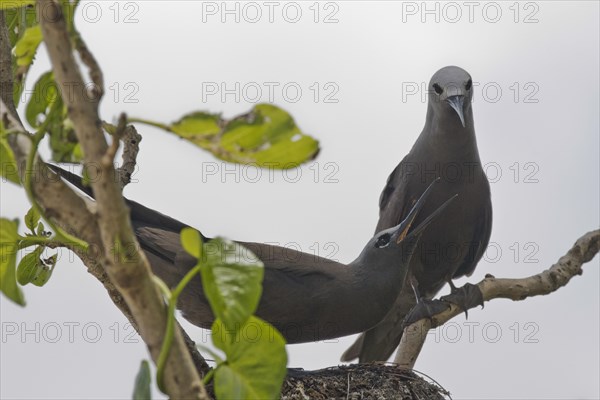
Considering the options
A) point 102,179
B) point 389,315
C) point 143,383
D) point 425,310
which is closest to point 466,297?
point 425,310

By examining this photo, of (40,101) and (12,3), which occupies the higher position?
(12,3)

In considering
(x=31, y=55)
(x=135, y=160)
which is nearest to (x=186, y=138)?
(x=31, y=55)

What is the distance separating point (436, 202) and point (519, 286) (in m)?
0.79

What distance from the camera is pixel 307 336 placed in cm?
397

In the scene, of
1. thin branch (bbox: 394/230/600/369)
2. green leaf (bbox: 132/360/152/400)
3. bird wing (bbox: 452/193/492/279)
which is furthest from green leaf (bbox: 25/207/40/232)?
bird wing (bbox: 452/193/492/279)

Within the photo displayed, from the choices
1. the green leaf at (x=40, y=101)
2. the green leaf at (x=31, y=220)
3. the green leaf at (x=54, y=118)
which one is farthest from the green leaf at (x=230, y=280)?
the green leaf at (x=31, y=220)

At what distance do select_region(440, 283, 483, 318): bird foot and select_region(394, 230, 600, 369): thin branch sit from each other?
0.03 metres

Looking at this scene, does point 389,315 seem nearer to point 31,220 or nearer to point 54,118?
point 31,220

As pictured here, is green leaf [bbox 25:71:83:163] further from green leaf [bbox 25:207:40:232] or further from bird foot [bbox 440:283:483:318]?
bird foot [bbox 440:283:483:318]

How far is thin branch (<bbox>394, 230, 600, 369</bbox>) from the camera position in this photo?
14.7 feet

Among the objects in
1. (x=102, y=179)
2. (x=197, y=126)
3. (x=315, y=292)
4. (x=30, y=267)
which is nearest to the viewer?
(x=102, y=179)

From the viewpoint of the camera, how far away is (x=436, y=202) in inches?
200

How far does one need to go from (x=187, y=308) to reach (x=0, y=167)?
2040 mm

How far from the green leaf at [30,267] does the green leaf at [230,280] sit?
1.31 metres
